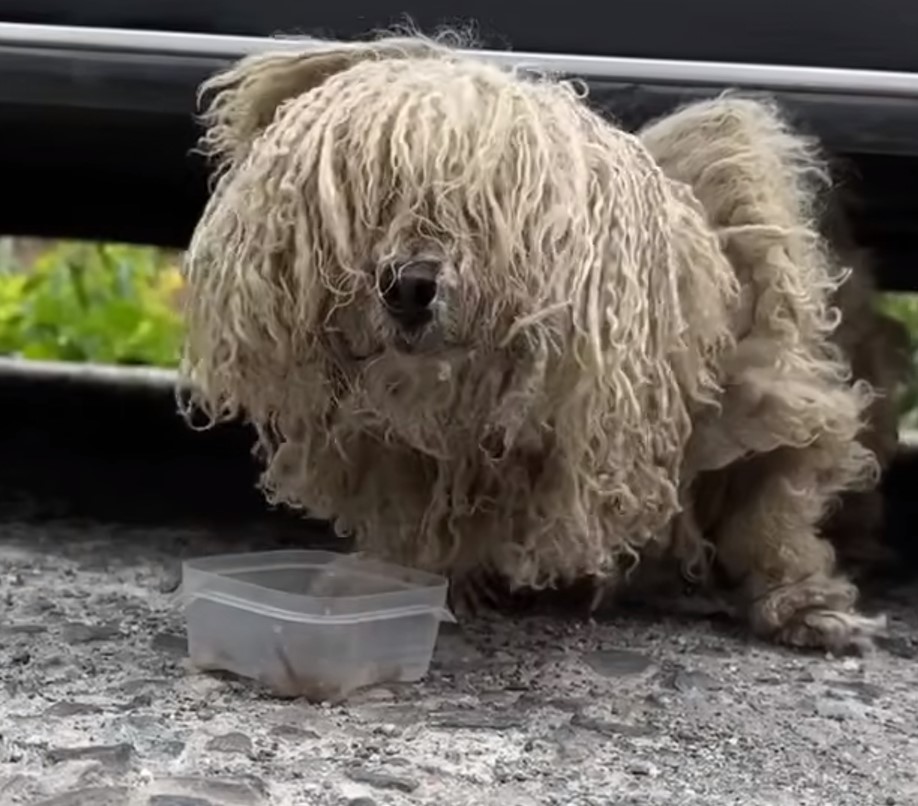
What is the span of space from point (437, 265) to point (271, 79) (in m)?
0.45

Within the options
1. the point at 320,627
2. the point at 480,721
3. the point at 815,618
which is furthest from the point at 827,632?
the point at 320,627

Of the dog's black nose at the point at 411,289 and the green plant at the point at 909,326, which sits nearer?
the dog's black nose at the point at 411,289

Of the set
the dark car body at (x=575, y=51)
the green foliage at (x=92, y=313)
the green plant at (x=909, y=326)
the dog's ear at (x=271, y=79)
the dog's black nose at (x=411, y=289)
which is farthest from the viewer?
the green foliage at (x=92, y=313)

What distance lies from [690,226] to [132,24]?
35.7 inches

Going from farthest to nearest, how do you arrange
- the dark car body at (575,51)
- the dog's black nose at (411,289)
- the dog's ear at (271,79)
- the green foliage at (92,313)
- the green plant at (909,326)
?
the green foliage at (92,313), the green plant at (909,326), the dark car body at (575,51), the dog's ear at (271,79), the dog's black nose at (411,289)

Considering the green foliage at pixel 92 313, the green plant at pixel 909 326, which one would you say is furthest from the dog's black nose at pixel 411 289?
the green foliage at pixel 92 313

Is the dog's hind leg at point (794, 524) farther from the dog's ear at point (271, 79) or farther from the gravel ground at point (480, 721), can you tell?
the dog's ear at point (271, 79)

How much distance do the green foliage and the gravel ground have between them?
247 cm

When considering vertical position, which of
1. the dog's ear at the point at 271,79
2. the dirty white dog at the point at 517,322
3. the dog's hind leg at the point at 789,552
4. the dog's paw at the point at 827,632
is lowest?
the dog's paw at the point at 827,632

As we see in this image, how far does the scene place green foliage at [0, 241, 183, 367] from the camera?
5.13m

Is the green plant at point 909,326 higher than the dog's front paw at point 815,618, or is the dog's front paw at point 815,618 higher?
the green plant at point 909,326

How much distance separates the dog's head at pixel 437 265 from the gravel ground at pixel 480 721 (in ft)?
1.13

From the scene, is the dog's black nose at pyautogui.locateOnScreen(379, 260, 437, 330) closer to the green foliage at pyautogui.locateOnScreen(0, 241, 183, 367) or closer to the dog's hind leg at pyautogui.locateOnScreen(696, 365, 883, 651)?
the dog's hind leg at pyautogui.locateOnScreen(696, 365, 883, 651)

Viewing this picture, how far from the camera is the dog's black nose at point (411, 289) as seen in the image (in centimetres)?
191
